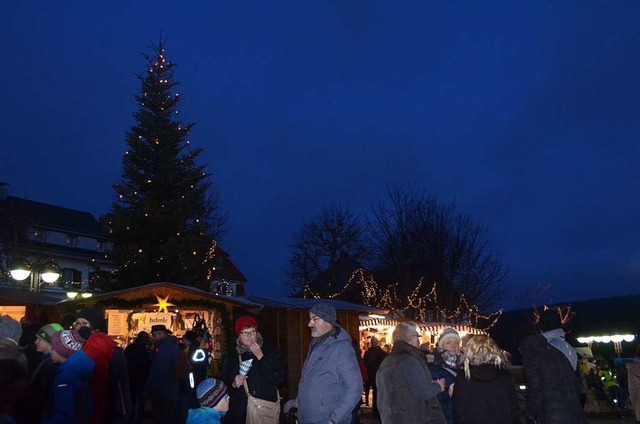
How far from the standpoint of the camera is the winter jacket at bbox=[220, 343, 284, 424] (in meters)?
6.17

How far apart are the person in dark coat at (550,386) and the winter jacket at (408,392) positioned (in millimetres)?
799

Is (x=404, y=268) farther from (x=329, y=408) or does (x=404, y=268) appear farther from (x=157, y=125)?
(x=329, y=408)

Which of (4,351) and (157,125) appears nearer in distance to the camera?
(4,351)

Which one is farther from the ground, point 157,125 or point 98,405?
point 157,125

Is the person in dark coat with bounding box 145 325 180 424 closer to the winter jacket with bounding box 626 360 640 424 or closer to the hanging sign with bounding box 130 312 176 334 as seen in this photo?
the hanging sign with bounding box 130 312 176 334

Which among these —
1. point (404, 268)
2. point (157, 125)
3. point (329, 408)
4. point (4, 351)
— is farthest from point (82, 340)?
point (404, 268)

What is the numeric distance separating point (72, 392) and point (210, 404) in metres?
1.10

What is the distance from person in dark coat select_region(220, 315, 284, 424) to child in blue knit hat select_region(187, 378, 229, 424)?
96cm

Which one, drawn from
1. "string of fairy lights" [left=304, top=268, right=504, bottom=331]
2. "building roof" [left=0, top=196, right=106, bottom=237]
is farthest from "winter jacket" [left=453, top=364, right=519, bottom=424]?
"building roof" [left=0, top=196, right=106, bottom=237]

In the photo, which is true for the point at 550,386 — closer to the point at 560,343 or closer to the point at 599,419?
the point at 560,343

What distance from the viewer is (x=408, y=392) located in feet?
19.0

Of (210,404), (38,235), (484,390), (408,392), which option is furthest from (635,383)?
(38,235)

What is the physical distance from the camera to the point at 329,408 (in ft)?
17.1

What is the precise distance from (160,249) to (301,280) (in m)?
23.8
